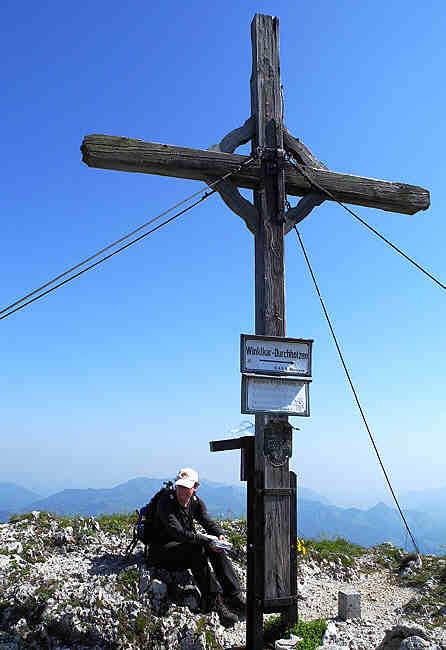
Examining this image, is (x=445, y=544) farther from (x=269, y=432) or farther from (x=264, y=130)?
(x=264, y=130)

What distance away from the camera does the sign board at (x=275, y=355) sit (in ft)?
17.4

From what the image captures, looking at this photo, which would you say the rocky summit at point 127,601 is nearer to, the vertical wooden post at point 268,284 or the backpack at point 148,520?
the backpack at point 148,520

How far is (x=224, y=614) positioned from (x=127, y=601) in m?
1.20

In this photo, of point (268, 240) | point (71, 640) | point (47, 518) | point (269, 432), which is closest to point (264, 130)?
point (268, 240)

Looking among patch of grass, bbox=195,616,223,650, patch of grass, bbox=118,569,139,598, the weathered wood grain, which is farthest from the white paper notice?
patch of grass, bbox=118,569,139,598

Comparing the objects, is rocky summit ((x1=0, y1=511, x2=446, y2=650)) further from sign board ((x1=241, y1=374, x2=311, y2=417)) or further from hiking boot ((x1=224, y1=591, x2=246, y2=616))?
sign board ((x1=241, y1=374, x2=311, y2=417))

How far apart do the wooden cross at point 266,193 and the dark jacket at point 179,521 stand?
1.49 metres

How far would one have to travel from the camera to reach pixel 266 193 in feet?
19.7

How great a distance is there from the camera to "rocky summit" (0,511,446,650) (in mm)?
5879

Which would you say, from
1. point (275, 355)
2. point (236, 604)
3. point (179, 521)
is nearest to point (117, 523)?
point (179, 521)

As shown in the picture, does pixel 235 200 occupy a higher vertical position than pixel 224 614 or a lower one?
higher

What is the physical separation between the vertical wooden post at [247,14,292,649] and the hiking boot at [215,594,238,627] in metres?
1.26

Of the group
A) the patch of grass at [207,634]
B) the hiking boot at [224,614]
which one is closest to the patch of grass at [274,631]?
the patch of grass at [207,634]

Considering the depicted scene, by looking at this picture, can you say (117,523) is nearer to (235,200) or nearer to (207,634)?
(207,634)
